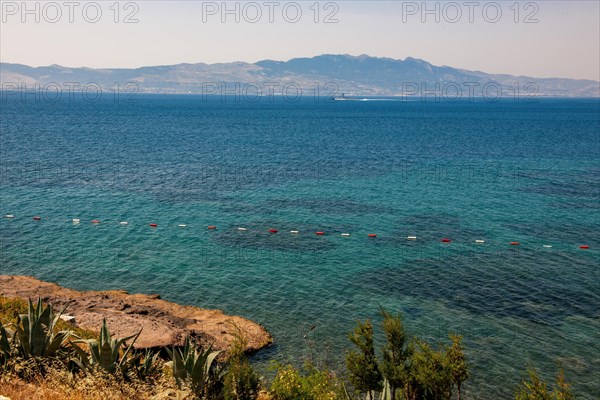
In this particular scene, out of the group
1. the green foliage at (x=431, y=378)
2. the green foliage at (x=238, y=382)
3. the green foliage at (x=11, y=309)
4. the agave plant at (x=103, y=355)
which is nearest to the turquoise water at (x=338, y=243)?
the green foliage at (x=431, y=378)

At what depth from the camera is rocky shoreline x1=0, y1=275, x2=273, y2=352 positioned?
27.0 m

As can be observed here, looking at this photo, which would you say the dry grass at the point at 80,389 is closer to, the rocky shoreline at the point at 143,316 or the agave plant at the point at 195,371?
the agave plant at the point at 195,371

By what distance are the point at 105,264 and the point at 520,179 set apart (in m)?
61.6

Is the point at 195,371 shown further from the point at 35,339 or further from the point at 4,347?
the point at 4,347

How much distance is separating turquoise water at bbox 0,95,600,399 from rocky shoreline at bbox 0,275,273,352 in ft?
5.32

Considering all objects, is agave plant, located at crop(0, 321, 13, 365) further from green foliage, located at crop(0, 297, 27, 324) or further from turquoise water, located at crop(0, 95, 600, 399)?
turquoise water, located at crop(0, 95, 600, 399)

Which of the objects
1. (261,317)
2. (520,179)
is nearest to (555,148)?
(520,179)

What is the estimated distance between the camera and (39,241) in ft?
148

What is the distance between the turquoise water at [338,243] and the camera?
1201 inches

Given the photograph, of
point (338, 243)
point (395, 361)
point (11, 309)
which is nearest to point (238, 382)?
point (395, 361)

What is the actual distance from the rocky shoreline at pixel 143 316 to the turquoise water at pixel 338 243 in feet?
5.32

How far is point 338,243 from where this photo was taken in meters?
45.8

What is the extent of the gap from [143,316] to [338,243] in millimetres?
20861

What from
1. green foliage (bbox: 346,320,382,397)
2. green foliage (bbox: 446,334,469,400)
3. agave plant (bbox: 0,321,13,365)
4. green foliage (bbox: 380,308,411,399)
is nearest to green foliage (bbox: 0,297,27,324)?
agave plant (bbox: 0,321,13,365)
